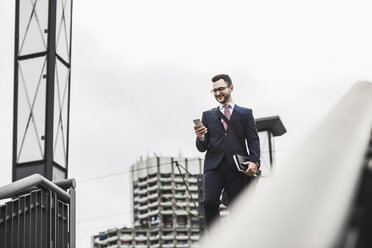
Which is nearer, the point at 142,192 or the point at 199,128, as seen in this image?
the point at 199,128

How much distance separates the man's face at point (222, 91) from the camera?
19.1 ft

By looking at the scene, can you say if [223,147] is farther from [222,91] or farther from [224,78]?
[224,78]

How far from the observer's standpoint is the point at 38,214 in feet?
18.1

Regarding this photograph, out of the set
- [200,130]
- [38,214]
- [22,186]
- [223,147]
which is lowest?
[38,214]

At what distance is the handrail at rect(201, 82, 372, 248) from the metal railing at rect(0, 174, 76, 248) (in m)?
3.87

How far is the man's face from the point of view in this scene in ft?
19.1

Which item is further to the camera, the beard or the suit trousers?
the beard

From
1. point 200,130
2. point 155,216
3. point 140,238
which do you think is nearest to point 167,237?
point 140,238

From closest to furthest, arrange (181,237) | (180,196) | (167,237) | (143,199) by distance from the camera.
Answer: (180,196)
(181,237)
(167,237)
(143,199)

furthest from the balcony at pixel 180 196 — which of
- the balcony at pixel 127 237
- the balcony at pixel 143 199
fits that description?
the balcony at pixel 127 237

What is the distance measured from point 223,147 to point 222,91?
1.63 feet

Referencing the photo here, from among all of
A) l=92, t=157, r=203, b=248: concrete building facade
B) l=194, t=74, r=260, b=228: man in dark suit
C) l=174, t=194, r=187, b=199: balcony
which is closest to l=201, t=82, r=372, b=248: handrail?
l=194, t=74, r=260, b=228: man in dark suit

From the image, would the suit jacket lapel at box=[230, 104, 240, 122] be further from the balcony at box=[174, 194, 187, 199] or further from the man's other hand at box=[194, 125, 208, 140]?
the balcony at box=[174, 194, 187, 199]


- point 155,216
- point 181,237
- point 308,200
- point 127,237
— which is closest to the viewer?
point 308,200
